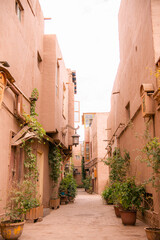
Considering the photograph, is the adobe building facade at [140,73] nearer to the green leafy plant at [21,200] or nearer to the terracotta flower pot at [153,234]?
the terracotta flower pot at [153,234]

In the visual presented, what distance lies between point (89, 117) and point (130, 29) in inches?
1370

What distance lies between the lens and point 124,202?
26.0 feet

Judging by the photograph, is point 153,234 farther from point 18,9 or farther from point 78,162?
point 78,162

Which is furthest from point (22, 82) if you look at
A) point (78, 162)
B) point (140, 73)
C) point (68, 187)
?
point (78, 162)

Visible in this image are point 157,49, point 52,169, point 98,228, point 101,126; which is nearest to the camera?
point 157,49

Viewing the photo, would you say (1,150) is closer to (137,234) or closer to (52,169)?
(137,234)

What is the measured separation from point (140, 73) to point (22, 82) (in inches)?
163

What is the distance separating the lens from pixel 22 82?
9086mm

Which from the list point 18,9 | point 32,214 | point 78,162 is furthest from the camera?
point 78,162

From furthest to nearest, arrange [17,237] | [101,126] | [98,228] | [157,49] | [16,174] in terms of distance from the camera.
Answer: [101,126] < [16,174] < [98,228] < [157,49] < [17,237]

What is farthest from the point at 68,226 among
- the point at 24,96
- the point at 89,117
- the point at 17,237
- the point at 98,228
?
the point at 89,117

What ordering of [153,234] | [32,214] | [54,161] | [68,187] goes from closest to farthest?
[153,234] → [32,214] → [54,161] → [68,187]

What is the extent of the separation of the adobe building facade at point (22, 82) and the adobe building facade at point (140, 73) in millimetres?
3384

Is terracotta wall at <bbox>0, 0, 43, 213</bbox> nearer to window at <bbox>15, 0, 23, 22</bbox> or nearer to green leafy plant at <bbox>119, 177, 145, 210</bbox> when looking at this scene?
window at <bbox>15, 0, 23, 22</bbox>
